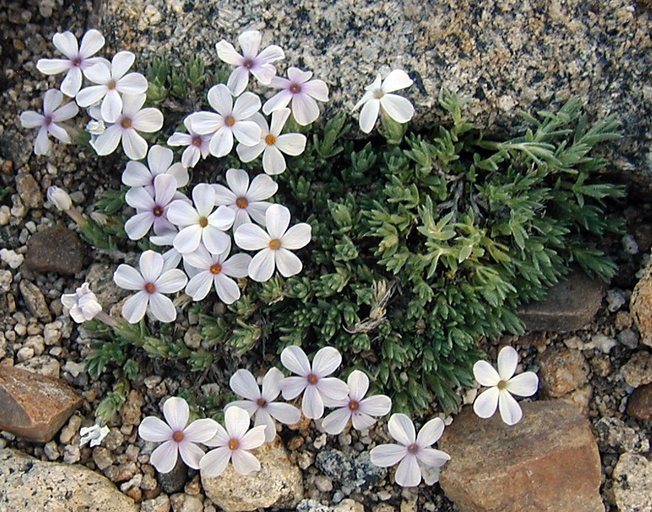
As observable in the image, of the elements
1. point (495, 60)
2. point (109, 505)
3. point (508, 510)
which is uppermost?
point (495, 60)

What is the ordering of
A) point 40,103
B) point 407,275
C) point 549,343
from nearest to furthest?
point 407,275
point 549,343
point 40,103

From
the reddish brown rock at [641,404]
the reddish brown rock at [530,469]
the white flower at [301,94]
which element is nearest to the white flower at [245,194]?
the white flower at [301,94]

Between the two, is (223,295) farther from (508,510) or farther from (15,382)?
(508,510)

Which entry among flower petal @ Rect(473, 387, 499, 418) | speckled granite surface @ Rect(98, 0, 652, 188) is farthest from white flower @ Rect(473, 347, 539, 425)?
speckled granite surface @ Rect(98, 0, 652, 188)

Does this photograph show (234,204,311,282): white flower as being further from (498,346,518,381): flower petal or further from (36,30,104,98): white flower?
(36,30,104,98): white flower

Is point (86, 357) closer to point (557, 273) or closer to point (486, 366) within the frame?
point (486, 366)

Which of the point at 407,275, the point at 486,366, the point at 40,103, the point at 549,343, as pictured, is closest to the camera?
the point at 486,366

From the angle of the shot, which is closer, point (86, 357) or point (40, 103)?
point (86, 357)

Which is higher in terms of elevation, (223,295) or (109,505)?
(223,295)

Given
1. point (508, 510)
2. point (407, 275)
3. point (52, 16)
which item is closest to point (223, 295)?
point (407, 275)
